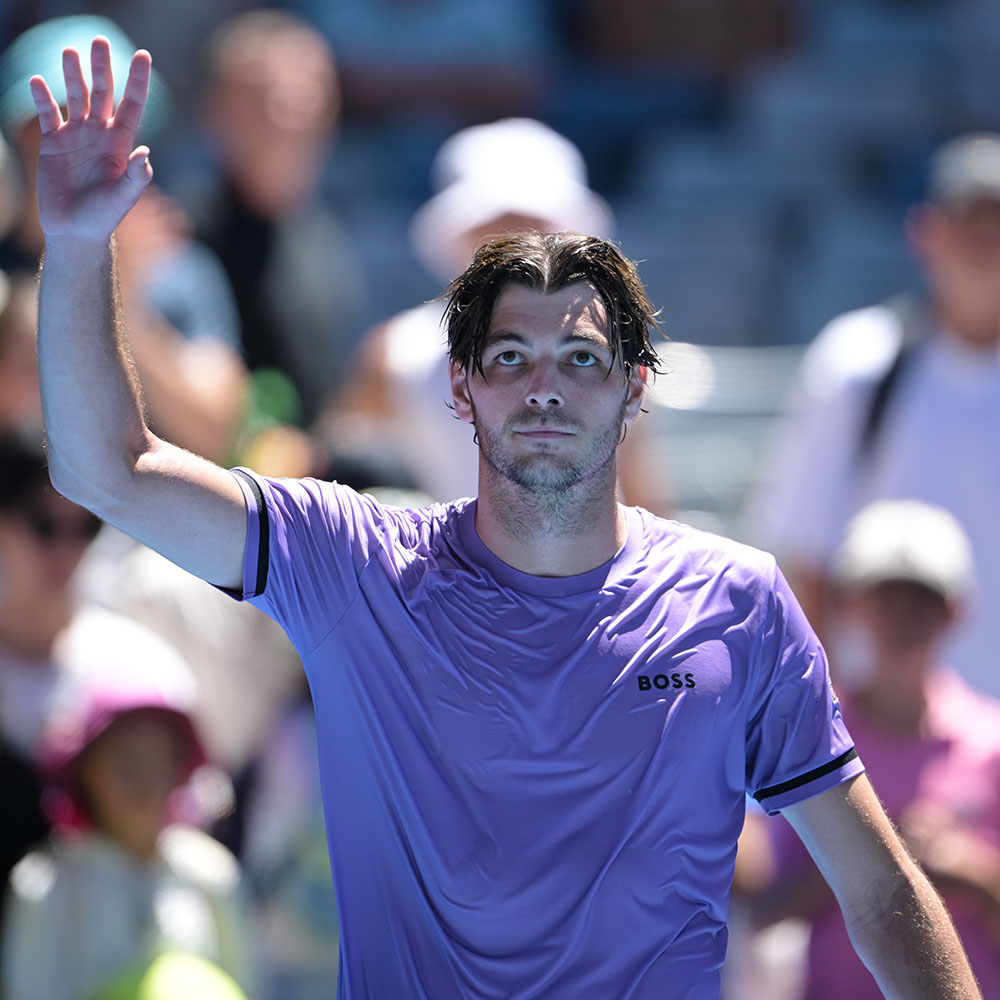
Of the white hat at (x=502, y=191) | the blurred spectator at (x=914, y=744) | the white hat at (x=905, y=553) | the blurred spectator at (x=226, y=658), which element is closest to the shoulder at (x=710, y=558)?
the blurred spectator at (x=914, y=744)

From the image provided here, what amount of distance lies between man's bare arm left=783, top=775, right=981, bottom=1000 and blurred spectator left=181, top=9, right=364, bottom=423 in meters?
2.95

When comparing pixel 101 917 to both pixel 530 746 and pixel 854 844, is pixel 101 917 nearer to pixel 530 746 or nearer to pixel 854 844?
pixel 530 746

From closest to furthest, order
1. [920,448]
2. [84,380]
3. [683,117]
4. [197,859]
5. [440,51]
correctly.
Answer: [84,380] < [197,859] < [920,448] < [440,51] < [683,117]

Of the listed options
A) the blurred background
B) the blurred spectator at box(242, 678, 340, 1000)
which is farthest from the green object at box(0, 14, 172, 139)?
the blurred background

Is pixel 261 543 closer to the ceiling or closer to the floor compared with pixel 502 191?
closer to the floor

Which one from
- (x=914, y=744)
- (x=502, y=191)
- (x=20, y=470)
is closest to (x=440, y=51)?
(x=502, y=191)

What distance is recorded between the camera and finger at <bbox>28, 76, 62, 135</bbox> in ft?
7.21

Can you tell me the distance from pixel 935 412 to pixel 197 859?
89.5 inches

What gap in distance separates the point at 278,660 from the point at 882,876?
2316mm

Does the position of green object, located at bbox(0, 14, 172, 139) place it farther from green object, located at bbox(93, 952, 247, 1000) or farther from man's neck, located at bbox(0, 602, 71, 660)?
green object, located at bbox(93, 952, 247, 1000)

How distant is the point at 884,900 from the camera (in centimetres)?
238

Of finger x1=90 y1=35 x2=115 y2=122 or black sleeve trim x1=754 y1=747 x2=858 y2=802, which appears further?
black sleeve trim x1=754 y1=747 x2=858 y2=802

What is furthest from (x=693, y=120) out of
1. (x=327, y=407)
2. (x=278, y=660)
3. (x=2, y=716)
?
(x=2, y=716)

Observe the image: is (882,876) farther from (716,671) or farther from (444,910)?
(444,910)
